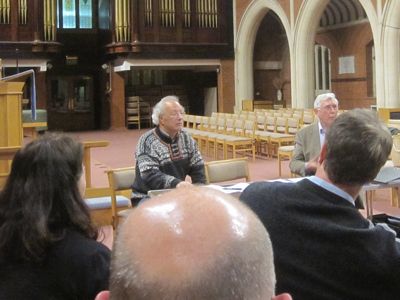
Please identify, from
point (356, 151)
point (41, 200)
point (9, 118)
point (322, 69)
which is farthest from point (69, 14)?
point (356, 151)

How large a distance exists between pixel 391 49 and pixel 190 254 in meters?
14.4

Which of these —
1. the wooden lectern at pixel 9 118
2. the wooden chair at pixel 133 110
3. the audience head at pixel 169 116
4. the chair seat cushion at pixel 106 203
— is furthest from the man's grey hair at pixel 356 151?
the wooden chair at pixel 133 110

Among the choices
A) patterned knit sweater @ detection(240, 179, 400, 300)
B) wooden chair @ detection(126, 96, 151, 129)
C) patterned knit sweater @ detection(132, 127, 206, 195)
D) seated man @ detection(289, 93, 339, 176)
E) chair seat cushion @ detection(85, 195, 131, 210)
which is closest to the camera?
patterned knit sweater @ detection(240, 179, 400, 300)

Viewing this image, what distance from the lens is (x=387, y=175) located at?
12.7 feet

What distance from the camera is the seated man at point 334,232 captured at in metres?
1.62

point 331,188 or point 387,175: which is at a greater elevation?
point 331,188

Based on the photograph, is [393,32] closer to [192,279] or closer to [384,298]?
[384,298]

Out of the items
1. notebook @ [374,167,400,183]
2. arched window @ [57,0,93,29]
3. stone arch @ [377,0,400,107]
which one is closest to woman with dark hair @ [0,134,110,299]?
notebook @ [374,167,400,183]

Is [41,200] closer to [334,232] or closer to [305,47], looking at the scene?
[334,232]

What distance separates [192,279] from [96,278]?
3.56ft

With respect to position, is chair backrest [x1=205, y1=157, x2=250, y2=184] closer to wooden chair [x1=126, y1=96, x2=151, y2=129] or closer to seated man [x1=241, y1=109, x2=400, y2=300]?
seated man [x1=241, y1=109, x2=400, y2=300]

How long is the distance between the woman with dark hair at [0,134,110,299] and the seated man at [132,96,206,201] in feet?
6.61

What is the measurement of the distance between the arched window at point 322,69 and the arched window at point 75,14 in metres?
8.75

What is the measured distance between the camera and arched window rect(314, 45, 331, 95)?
71.1ft
